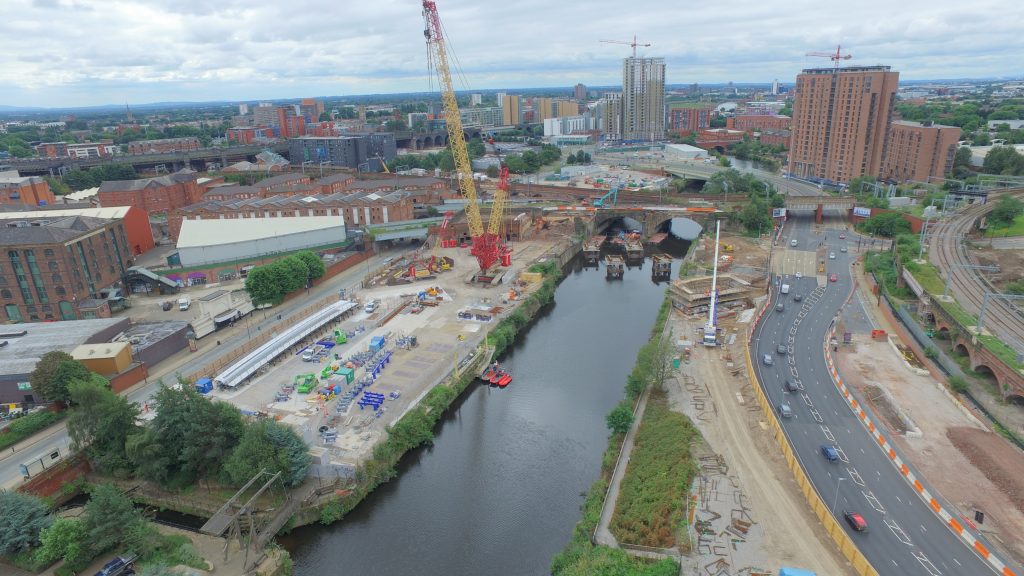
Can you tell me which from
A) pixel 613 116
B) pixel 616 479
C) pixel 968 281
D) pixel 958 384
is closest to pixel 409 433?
pixel 616 479

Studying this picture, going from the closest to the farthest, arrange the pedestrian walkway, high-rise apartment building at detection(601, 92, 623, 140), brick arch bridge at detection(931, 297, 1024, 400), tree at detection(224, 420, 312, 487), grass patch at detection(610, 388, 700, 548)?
grass patch at detection(610, 388, 700, 548) → the pedestrian walkway → tree at detection(224, 420, 312, 487) → brick arch bridge at detection(931, 297, 1024, 400) → high-rise apartment building at detection(601, 92, 623, 140)

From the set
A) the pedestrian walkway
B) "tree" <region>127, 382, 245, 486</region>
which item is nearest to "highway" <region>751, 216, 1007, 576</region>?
the pedestrian walkway

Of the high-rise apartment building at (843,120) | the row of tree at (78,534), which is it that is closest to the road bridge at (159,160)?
the row of tree at (78,534)

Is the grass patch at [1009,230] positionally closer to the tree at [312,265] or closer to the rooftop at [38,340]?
the tree at [312,265]

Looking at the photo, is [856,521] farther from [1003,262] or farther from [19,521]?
[1003,262]

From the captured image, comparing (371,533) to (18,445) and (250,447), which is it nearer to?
(250,447)

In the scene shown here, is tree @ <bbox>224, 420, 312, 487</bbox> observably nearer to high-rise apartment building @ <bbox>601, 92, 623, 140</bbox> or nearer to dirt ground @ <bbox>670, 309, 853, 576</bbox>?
dirt ground @ <bbox>670, 309, 853, 576</bbox>
